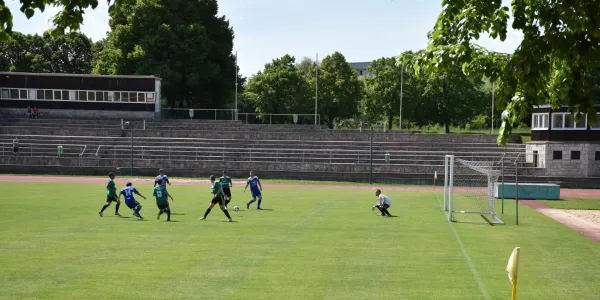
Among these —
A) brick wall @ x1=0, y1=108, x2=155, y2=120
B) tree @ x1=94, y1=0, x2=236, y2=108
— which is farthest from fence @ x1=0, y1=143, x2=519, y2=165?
tree @ x1=94, y1=0, x2=236, y2=108

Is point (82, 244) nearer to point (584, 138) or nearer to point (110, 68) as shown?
point (584, 138)

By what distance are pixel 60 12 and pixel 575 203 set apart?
36.2 metres

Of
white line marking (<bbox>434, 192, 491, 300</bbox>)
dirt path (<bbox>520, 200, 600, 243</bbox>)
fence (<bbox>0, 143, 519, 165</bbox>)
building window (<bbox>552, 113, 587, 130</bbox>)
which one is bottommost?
dirt path (<bbox>520, 200, 600, 243</bbox>)

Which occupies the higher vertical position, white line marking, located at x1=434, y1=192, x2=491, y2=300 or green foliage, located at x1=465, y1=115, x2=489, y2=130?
green foliage, located at x1=465, y1=115, x2=489, y2=130

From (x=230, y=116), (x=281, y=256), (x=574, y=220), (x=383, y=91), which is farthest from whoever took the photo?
(x=383, y=91)

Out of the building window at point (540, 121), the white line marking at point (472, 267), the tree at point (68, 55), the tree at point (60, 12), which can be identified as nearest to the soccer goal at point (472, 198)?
the white line marking at point (472, 267)

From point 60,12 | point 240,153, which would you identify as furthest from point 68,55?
point 60,12

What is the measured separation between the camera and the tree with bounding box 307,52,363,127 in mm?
86000

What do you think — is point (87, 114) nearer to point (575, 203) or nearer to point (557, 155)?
point (557, 155)

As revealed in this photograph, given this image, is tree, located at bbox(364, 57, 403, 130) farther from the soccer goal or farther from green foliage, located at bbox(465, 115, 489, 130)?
the soccer goal

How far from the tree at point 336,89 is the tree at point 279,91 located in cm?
294

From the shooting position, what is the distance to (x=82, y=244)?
1869 centimetres

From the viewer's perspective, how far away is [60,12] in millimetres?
8234

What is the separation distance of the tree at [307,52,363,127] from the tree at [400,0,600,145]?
236 feet
